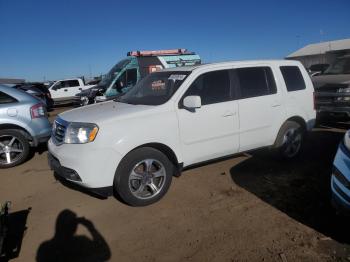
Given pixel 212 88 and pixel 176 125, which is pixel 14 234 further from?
pixel 212 88

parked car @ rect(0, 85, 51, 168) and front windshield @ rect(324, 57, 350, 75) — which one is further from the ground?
front windshield @ rect(324, 57, 350, 75)

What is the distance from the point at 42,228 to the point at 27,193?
53.3 inches

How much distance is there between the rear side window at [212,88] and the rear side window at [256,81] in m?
0.27

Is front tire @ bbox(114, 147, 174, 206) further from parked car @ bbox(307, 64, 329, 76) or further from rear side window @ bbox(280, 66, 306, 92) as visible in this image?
parked car @ bbox(307, 64, 329, 76)

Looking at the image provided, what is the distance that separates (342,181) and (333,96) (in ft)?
18.8

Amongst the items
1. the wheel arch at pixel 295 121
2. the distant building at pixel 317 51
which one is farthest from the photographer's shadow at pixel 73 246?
the distant building at pixel 317 51

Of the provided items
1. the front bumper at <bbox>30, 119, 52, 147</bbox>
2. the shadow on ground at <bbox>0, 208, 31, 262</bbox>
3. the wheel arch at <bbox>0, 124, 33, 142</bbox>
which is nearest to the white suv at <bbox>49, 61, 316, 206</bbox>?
the shadow on ground at <bbox>0, 208, 31, 262</bbox>

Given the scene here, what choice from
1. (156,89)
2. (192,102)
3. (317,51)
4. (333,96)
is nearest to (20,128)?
(156,89)

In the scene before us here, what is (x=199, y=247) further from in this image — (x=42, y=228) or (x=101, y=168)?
(x=42, y=228)

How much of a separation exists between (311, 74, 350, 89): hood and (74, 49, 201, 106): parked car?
660cm

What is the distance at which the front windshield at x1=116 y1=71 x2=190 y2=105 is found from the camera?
14.4ft

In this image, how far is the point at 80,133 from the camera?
377cm

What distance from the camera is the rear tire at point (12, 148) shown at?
19.9 feet

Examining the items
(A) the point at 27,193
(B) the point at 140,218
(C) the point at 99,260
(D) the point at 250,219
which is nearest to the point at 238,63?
(D) the point at 250,219
